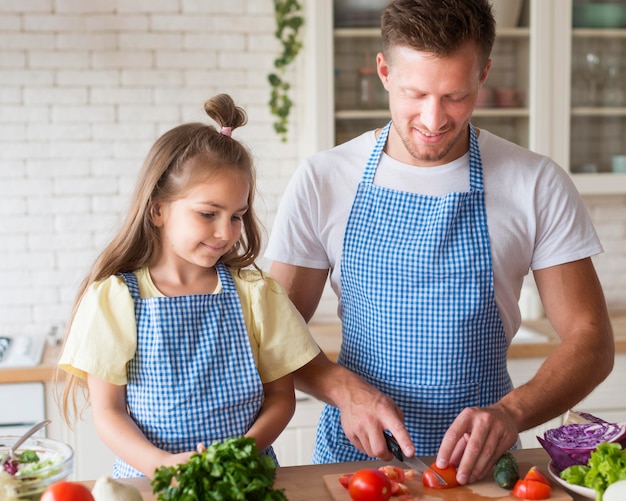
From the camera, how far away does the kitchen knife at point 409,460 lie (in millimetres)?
1472

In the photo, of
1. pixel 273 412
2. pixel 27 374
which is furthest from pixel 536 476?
pixel 27 374

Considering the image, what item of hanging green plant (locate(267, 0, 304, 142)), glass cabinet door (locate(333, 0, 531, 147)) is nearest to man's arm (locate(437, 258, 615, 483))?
glass cabinet door (locate(333, 0, 531, 147))

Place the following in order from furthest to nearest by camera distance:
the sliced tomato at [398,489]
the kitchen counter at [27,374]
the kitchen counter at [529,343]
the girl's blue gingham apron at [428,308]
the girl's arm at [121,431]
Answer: the kitchen counter at [529,343], the kitchen counter at [27,374], the girl's blue gingham apron at [428,308], the girl's arm at [121,431], the sliced tomato at [398,489]

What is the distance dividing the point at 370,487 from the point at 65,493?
483 millimetres

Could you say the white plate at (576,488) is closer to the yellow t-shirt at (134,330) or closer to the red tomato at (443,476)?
the red tomato at (443,476)

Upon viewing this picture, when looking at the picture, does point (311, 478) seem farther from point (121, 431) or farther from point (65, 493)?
point (65, 493)

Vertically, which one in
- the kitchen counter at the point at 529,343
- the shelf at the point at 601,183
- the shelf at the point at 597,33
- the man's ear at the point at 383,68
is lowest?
the kitchen counter at the point at 529,343

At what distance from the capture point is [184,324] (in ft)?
5.42

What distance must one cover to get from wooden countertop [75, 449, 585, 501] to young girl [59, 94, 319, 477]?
9 centimetres

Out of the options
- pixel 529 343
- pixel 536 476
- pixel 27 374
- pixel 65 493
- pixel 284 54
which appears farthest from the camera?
pixel 284 54

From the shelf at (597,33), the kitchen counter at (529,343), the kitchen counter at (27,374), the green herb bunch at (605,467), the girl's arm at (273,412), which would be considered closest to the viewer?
the green herb bunch at (605,467)

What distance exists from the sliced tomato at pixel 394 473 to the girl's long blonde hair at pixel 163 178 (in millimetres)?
618

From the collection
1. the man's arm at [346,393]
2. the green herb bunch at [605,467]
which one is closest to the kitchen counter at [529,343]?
the man's arm at [346,393]

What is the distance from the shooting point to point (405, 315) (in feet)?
5.95
